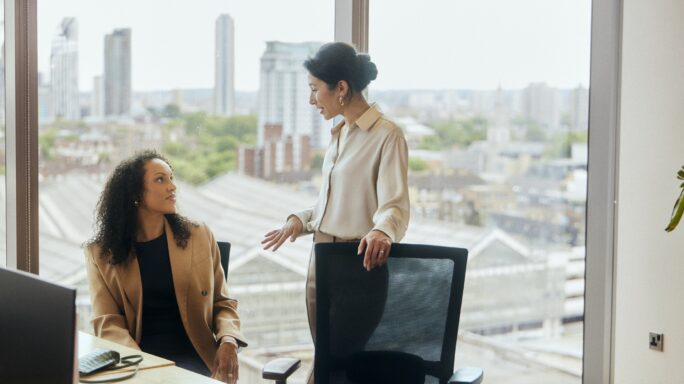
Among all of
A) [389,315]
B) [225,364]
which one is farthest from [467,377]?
[225,364]

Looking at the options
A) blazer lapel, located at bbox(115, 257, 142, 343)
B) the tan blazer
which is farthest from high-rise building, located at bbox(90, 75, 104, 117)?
blazer lapel, located at bbox(115, 257, 142, 343)

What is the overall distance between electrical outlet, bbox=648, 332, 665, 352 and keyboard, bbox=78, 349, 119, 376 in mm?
2143

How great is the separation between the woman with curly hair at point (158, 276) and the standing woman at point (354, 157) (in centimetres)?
34

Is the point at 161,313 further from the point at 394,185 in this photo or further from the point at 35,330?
the point at 35,330

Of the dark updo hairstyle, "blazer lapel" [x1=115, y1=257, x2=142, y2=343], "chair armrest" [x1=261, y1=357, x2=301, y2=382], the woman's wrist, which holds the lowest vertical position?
the woman's wrist

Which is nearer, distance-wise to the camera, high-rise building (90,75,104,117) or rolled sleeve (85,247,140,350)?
rolled sleeve (85,247,140,350)

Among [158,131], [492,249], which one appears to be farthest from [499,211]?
[158,131]

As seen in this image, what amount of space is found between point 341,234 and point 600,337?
1.40 meters

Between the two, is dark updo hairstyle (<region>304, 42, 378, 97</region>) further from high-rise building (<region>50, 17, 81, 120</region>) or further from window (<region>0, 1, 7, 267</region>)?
window (<region>0, 1, 7, 267</region>)

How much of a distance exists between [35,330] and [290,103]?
251 cm

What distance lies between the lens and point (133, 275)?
298 centimetres

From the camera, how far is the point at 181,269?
3.03m

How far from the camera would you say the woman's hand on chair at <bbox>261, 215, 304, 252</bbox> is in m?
3.20

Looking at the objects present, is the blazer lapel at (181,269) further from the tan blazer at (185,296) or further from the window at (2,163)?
the window at (2,163)
